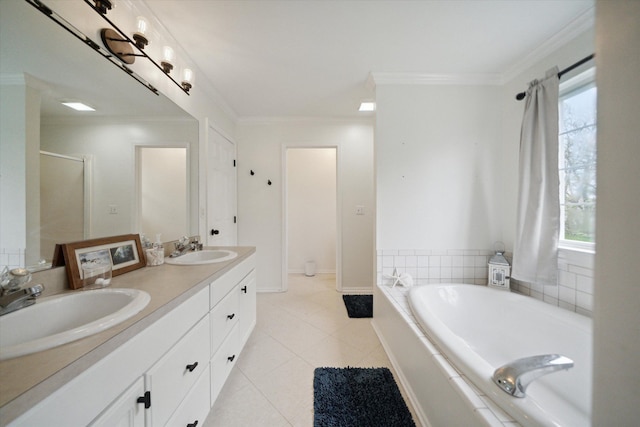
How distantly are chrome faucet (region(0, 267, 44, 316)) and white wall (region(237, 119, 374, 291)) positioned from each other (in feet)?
7.17

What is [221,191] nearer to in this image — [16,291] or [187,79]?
[187,79]

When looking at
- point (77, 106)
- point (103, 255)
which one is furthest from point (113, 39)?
point (103, 255)

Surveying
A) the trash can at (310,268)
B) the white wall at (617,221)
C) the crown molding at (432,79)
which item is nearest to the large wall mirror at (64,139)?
the white wall at (617,221)

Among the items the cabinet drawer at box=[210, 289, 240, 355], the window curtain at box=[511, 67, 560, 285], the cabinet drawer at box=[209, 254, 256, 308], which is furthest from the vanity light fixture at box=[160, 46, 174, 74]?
the window curtain at box=[511, 67, 560, 285]

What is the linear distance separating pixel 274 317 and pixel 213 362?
117 centimetres

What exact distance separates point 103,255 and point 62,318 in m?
0.35

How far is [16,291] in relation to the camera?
0.74m

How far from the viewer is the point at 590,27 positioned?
4.46 ft

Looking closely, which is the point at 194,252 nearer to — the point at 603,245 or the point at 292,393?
the point at 292,393

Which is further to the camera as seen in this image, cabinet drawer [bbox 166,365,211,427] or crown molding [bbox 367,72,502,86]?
crown molding [bbox 367,72,502,86]

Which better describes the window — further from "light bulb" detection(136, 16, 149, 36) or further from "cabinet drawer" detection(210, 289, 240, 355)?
"light bulb" detection(136, 16, 149, 36)

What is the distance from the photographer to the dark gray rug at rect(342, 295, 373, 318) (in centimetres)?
238

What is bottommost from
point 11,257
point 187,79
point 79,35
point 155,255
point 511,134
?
point 155,255

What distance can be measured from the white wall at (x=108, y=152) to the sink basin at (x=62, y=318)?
1.35 ft
